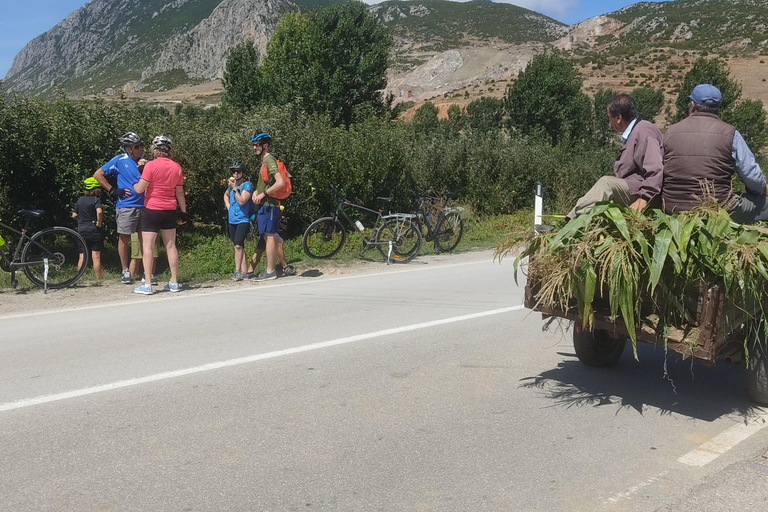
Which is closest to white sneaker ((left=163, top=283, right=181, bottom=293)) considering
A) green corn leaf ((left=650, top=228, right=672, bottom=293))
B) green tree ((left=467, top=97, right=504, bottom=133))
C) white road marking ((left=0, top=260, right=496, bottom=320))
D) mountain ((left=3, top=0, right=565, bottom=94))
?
white road marking ((left=0, top=260, right=496, bottom=320))

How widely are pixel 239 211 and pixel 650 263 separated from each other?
7.08 m

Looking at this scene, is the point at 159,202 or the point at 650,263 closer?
the point at 650,263

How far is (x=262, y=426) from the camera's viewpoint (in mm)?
4266

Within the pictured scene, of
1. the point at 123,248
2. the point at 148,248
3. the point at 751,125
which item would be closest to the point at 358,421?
the point at 148,248

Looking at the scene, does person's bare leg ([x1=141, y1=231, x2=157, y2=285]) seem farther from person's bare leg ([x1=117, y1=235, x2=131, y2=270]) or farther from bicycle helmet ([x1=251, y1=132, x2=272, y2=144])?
bicycle helmet ([x1=251, y1=132, x2=272, y2=144])

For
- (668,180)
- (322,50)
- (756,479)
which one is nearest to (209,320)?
(668,180)

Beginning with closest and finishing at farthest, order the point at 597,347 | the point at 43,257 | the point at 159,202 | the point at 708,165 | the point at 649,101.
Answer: the point at 708,165
the point at 597,347
the point at 159,202
the point at 43,257
the point at 649,101

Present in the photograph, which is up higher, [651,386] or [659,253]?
[659,253]

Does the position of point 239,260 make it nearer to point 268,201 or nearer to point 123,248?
point 268,201

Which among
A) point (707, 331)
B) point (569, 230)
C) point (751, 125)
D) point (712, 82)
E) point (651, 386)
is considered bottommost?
point (651, 386)

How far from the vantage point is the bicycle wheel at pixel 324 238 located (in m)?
11.8

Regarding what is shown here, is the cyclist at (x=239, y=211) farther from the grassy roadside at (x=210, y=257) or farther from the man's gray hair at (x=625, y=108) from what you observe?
the man's gray hair at (x=625, y=108)

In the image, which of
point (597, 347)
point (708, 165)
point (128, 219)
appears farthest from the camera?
point (128, 219)

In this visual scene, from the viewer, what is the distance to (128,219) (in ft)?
31.4
